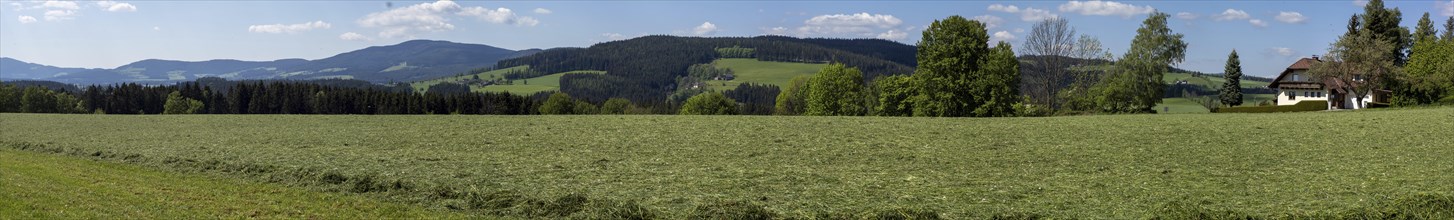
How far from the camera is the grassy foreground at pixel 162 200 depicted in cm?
1372

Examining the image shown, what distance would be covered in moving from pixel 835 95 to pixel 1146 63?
86.9ft

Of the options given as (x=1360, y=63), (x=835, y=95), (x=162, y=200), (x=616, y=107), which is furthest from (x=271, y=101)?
(x=1360, y=63)

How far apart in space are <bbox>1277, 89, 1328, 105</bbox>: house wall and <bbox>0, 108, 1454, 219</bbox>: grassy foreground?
66.7 m

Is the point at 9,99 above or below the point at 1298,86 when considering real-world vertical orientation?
below

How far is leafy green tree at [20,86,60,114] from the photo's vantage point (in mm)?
117750

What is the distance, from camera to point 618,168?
71.7ft

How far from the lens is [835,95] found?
81.1 metres

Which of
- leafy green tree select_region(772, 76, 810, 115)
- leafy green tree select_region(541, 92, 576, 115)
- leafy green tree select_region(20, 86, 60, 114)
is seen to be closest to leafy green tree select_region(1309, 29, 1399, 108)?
leafy green tree select_region(772, 76, 810, 115)

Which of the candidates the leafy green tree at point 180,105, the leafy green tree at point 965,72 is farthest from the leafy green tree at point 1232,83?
the leafy green tree at point 180,105

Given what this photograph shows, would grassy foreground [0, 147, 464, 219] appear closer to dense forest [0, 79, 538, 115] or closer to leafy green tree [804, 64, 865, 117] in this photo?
leafy green tree [804, 64, 865, 117]

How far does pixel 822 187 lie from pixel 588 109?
13237cm

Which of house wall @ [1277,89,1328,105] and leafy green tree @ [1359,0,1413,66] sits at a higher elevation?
leafy green tree @ [1359,0,1413,66]

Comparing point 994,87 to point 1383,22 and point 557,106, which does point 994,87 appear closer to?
point 1383,22

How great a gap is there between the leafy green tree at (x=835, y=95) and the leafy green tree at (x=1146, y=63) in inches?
838
